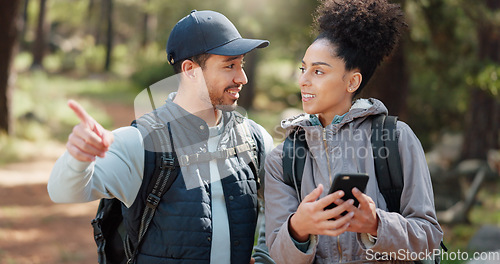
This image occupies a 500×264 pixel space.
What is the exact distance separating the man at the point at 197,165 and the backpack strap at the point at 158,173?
0.02 meters

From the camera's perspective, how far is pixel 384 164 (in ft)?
7.20

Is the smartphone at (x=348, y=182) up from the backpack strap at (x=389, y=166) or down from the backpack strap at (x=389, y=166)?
down

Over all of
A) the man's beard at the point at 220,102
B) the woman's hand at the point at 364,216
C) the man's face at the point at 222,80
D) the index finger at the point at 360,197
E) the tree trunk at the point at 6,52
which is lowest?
the woman's hand at the point at 364,216

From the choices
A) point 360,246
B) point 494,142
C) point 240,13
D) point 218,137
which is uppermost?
point 240,13

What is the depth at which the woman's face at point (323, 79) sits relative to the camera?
7.82 ft

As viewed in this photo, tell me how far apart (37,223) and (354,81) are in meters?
6.33

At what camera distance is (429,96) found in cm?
1468

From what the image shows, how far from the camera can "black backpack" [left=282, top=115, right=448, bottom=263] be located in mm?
2180

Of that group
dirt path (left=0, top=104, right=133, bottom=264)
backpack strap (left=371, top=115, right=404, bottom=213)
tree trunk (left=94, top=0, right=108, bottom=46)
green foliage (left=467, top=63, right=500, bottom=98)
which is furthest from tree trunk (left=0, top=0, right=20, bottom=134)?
tree trunk (left=94, top=0, right=108, bottom=46)

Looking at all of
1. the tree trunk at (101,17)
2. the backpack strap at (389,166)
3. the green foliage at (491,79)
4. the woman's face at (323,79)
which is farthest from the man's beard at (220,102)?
the tree trunk at (101,17)

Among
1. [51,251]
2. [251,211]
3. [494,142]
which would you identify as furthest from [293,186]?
[494,142]

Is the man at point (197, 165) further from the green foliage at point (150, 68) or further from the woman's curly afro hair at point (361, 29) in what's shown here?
the green foliage at point (150, 68)

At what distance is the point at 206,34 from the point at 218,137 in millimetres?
542

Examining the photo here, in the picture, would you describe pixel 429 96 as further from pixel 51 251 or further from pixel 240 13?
pixel 51 251
